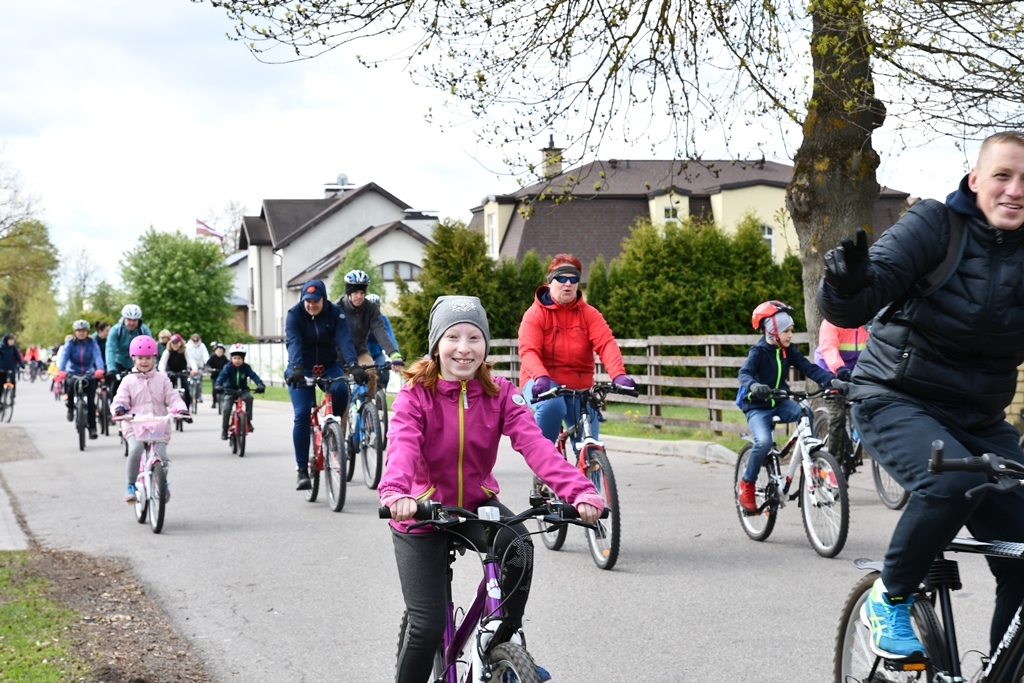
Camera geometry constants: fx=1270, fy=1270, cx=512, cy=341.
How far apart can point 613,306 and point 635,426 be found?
762 centimetres

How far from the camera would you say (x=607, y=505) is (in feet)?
28.3

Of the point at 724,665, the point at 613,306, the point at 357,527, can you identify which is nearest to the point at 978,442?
the point at 724,665

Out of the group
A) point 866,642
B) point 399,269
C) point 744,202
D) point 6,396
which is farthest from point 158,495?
point 399,269

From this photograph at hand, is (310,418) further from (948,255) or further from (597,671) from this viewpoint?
(948,255)

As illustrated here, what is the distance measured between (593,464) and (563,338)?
104cm

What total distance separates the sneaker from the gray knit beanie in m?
1.56

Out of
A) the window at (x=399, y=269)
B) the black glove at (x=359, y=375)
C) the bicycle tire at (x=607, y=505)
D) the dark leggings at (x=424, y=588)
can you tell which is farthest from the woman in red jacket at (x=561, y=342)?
the window at (x=399, y=269)

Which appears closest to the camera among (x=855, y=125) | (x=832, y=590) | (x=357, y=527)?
(x=832, y=590)

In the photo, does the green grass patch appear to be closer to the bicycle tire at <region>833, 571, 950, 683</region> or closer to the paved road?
the paved road

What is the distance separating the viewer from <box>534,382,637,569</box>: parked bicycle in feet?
27.9

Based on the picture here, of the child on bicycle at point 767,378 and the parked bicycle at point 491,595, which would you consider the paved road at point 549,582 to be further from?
the parked bicycle at point 491,595

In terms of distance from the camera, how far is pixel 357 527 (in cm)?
1070

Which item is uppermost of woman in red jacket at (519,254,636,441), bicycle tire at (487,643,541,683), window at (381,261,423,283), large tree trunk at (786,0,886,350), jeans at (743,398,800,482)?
window at (381,261,423,283)

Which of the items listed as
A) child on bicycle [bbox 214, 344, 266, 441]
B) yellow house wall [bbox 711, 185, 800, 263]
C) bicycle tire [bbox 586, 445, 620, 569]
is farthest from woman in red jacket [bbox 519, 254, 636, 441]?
yellow house wall [bbox 711, 185, 800, 263]
